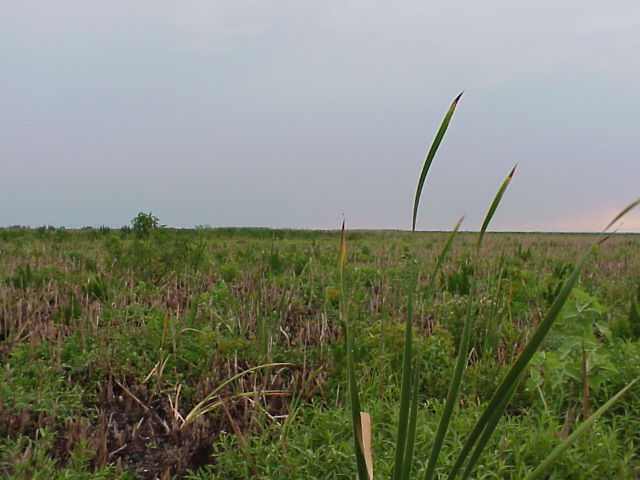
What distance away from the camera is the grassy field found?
2518 millimetres

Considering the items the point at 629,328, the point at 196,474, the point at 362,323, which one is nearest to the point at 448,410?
the point at 196,474

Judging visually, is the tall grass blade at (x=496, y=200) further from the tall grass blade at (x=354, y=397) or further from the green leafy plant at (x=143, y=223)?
the green leafy plant at (x=143, y=223)

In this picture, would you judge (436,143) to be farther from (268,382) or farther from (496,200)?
(268,382)

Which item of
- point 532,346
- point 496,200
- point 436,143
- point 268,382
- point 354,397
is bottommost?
point 268,382

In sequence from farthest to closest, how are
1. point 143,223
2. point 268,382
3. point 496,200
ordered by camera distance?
point 143,223
point 268,382
point 496,200

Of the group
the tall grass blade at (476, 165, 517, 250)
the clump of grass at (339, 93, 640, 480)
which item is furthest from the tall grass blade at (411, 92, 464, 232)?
the tall grass blade at (476, 165, 517, 250)

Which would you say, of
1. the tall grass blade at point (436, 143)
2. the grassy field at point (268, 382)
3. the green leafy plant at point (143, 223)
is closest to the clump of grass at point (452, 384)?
the tall grass blade at point (436, 143)

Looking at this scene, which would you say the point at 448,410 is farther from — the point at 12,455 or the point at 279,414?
the point at 12,455

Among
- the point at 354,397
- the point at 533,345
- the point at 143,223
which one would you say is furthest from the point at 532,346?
the point at 143,223

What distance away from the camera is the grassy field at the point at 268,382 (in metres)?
2.52

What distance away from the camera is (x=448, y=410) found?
4.72ft

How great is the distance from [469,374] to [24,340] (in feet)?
11.0

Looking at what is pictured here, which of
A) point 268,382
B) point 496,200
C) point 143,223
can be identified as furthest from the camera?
point 143,223

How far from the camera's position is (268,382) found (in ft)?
10.9
